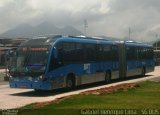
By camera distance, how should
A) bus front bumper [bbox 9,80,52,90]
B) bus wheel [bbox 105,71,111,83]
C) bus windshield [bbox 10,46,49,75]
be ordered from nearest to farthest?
bus front bumper [bbox 9,80,52,90] → bus windshield [bbox 10,46,49,75] → bus wheel [bbox 105,71,111,83]

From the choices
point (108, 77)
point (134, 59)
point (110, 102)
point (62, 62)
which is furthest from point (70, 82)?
point (134, 59)

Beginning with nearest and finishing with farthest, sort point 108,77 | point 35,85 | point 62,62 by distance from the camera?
point 35,85
point 62,62
point 108,77

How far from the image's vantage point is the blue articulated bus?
21.7 meters

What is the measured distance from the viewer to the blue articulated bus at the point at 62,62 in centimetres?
2169

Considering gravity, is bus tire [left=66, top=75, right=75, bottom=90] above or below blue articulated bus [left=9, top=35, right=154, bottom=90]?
below

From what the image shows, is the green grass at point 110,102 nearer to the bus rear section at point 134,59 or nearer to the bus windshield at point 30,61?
the bus windshield at point 30,61

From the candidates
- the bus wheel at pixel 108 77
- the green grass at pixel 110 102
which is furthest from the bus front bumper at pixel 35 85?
the bus wheel at pixel 108 77

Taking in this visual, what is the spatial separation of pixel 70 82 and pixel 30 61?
9.49 ft

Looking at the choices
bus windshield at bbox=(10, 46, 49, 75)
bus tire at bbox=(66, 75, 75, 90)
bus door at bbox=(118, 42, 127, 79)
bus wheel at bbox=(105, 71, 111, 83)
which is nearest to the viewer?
bus windshield at bbox=(10, 46, 49, 75)

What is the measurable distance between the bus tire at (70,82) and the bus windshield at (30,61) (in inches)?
94.0

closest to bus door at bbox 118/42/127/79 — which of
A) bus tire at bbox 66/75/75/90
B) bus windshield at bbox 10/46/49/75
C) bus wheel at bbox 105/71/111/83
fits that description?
bus wheel at bbox 105/71/111/83

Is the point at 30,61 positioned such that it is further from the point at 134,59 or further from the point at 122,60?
the point at 134,59

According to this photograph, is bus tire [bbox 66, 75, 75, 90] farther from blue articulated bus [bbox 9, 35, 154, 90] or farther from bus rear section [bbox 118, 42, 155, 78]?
bus rear section [bbox 118, 42, 155, 78]

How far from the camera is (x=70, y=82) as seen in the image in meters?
23.9
